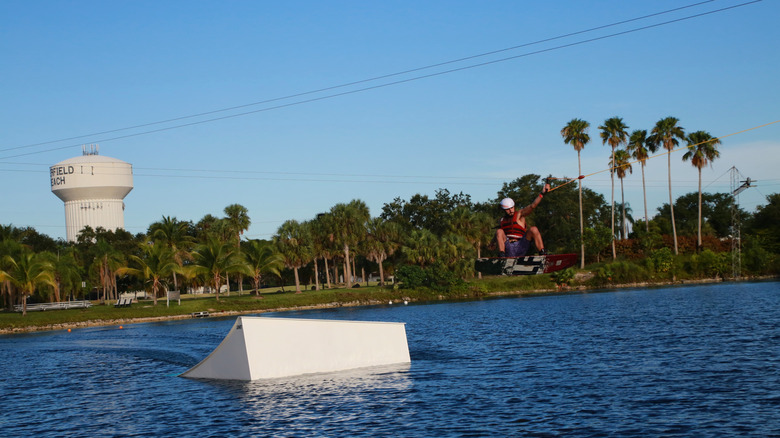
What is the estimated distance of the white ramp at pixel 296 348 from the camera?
98.6ft

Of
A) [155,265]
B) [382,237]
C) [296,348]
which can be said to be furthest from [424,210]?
[296,348]

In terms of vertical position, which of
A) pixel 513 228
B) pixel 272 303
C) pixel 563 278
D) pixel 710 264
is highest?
pixel 513 228

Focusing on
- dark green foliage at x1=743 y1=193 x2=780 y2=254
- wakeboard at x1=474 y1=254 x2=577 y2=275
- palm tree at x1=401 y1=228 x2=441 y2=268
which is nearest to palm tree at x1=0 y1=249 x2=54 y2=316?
palm tree at x1=401 y1=228 x2=441 y2=268

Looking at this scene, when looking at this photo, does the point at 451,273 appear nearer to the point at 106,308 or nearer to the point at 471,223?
the point at 471,223

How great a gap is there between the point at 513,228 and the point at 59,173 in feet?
471

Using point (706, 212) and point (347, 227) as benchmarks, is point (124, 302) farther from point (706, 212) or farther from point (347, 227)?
point (706, 212)

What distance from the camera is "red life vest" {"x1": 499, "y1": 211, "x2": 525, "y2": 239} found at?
22703 millimetres

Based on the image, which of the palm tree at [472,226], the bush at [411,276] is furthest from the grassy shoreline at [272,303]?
the palm tree at [472,226]

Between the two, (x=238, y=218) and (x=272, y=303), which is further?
(x=238, y=218)

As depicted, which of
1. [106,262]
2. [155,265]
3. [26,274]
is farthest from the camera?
[106,262]

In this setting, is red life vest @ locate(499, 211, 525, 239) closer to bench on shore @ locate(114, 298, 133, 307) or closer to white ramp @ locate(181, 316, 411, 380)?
white ramp @ locate(181, 316, 411, 380)

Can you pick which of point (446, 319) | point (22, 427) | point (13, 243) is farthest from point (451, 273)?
point (22, 427)

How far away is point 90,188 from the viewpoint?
473 feet

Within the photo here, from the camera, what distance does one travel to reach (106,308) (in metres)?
82.6
